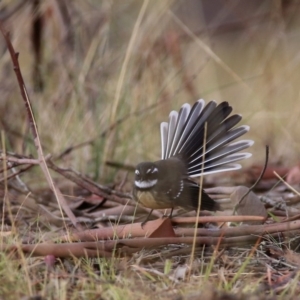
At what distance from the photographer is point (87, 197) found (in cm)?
412

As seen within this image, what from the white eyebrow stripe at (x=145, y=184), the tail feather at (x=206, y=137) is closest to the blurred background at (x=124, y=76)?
the tail feather at (x=206, y=137)

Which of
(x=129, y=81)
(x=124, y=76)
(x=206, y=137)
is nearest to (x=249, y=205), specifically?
(x=206, y=137)

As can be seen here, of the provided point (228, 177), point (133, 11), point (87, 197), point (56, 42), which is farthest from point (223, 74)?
point (87, 197)

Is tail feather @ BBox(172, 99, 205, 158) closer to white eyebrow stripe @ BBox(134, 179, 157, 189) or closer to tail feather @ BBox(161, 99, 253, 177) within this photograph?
tail feather @ BBox(161, 99, 253, 177)

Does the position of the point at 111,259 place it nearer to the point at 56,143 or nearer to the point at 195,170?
the point at 195,170

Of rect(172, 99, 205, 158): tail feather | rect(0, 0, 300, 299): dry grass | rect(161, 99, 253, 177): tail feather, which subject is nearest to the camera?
rect(161, 99, 253, 177): tail feather

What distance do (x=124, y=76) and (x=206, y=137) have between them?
68.0 inches

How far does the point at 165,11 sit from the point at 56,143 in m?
1.31

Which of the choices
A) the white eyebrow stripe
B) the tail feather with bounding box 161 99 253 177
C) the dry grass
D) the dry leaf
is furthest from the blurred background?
the dry leaf

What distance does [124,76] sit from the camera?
16.4ft

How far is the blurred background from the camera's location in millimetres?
5027

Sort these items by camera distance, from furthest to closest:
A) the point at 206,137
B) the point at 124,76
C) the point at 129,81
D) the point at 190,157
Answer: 1. the point at 129,81
2. the point at 124,76
3. the point at 190,157
4. the point at 206,137

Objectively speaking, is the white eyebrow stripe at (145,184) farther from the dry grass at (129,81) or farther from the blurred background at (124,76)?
the blurred background at (124,76)

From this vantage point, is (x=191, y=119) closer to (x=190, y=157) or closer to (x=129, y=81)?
(x=190, y=157)
